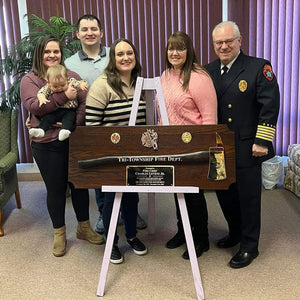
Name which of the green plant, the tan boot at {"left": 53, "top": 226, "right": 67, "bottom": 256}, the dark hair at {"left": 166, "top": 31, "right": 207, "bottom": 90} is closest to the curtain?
the green plant

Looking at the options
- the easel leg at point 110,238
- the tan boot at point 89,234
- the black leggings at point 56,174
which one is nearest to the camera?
the easel leg at point 110,238

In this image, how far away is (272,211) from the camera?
2992 millimetres

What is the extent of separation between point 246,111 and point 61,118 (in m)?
1.03

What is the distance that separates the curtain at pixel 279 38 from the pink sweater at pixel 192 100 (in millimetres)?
2311

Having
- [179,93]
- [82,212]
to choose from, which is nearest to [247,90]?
[179,93]

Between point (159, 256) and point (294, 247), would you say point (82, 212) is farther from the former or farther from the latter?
point (294, 247)

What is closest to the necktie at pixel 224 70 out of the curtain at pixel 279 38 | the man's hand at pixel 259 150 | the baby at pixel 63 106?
the man's hand at pixel 259 150

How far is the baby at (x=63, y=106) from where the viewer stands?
6.49 feet

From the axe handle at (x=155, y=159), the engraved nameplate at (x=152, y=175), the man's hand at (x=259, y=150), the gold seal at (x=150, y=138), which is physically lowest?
the engraved nameplate at (x=152, y=175)

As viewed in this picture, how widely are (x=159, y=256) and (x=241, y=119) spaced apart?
100 cm

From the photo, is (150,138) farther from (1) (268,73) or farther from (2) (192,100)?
(1) (268,73)

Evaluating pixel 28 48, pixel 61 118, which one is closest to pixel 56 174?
pixel 61 118

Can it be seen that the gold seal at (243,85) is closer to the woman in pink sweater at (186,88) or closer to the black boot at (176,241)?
the woman in pink sweater at (186,88)

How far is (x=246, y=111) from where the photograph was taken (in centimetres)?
Result: 199
